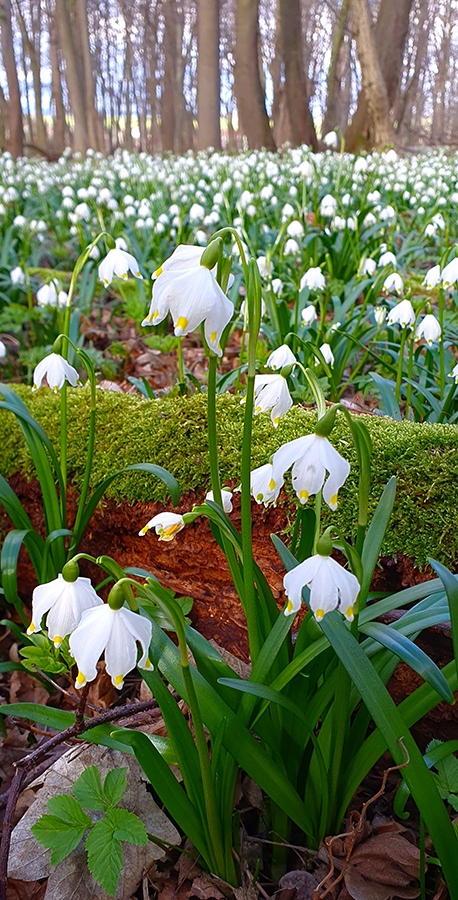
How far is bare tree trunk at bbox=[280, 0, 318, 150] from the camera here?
12195 millimetres

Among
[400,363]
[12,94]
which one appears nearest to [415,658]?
[400,363]

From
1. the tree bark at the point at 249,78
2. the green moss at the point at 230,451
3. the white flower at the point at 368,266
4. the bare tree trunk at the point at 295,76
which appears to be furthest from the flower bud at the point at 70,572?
the tree bark at the point at 249,78

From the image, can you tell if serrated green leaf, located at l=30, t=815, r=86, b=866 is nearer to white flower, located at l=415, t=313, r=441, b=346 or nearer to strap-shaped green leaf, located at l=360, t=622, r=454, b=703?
strap-shaped green leaf, located at l=360, t=622, r=454, b=703

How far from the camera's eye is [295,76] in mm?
12188

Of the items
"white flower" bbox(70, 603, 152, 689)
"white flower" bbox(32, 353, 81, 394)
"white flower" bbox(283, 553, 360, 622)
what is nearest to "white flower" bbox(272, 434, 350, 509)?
"white flower" bbox(283, 553, 360, 622)

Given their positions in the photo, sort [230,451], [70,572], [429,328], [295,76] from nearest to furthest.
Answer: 1. [70,572]
2. [230,451]
3. [429,328]
4. [295,76]

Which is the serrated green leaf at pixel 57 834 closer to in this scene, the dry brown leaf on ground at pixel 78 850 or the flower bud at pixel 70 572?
the dry brown leaf on ground at pixel 78 850

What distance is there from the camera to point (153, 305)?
3.13ft

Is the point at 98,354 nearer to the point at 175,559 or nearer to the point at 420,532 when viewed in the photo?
the point at 175,559

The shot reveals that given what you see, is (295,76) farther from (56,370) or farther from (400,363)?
(56,370)

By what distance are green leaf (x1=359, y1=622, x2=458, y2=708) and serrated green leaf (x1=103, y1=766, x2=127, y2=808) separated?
55 cm

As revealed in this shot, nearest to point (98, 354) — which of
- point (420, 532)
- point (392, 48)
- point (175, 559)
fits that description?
point (175, 559)

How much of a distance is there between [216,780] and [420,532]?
0.77 m

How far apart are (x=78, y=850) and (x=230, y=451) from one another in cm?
105
